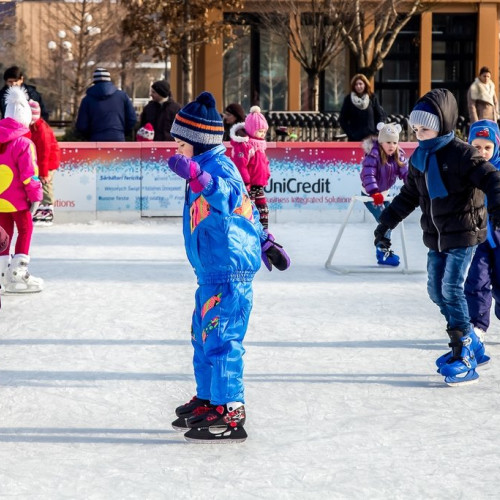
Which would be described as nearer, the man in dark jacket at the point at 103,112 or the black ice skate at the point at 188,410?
the black ice skate at the point at 188,410

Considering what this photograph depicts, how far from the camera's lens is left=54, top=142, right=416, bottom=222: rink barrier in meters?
12.8

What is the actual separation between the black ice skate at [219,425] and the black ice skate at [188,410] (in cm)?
5

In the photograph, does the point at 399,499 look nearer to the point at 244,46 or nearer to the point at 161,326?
the point at 161,326

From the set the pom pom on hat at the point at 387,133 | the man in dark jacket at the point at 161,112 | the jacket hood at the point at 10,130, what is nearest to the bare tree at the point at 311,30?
the man in dark jacket at the point at 161,112

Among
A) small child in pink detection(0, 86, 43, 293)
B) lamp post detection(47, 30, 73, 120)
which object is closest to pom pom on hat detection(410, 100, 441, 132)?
small child in pink detection(0, 86, 43, 293)

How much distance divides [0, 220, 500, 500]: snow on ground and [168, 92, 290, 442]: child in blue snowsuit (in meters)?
0.13

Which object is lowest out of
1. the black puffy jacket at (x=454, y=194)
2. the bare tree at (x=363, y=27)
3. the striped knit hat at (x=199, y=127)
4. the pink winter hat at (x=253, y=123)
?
the black puffy jacket at (x=454, y=194)

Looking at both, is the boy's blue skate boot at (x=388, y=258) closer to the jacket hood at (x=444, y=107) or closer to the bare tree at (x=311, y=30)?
the jacket hood at (x=444, y=107)

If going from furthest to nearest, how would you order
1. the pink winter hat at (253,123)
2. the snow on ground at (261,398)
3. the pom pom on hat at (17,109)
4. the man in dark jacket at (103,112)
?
1. the man in dark jacket at (103,112)
2. the pink winter hat at (253,123)
3. the pom pom on hat at (17,109)
4. the snow on ground at (261,398)

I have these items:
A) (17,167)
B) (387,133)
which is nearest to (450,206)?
(17,167)

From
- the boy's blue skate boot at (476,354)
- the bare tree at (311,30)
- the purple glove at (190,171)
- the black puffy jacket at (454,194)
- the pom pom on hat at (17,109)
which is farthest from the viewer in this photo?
the bare tree at (311,30)

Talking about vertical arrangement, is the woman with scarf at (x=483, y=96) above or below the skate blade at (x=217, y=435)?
above

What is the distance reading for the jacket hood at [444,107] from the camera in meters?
5.09

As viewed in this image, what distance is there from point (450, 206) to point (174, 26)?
19.6 metres
